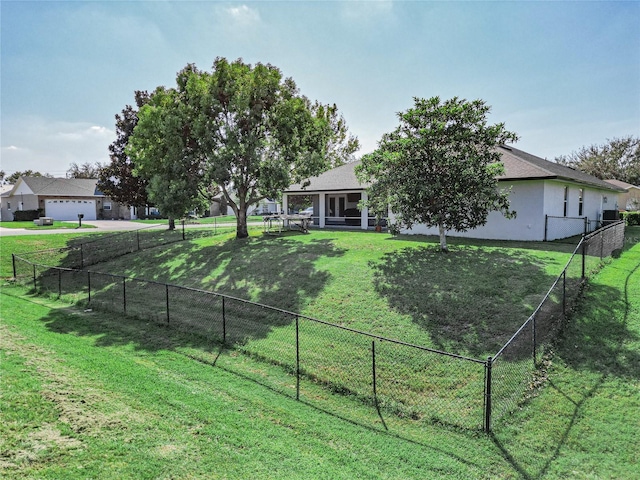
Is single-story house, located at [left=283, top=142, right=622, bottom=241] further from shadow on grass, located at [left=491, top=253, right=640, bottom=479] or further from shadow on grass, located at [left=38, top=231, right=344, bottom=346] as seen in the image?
shadow on grass, located at [left=38, top=231, right=344, bottom=346]

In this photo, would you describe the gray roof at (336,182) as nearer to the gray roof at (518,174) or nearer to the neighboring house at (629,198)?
the gray roof at (518,174)

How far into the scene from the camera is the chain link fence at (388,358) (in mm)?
6023

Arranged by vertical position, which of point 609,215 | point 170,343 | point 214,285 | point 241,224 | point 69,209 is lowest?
point 170,343

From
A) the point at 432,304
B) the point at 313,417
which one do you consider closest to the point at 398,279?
the point at 432,304

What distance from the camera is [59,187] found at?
4522cm

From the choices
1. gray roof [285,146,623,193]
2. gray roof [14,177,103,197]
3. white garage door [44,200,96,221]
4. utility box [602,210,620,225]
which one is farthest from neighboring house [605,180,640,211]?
gray roof [14,177,103,197]

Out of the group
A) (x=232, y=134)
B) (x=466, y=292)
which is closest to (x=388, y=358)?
(x=466, y=292)

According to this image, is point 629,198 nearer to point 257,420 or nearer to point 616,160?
point 616,160

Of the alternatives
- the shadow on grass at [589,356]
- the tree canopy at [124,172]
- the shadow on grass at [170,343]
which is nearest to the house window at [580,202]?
the shadow on grass at [589,356]

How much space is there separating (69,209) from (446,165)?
45084 mm

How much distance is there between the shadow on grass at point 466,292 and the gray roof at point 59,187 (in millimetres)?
43914

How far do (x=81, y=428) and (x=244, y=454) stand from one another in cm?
202

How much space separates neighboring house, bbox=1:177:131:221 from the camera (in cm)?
4297

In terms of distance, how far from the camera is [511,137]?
519 inches
